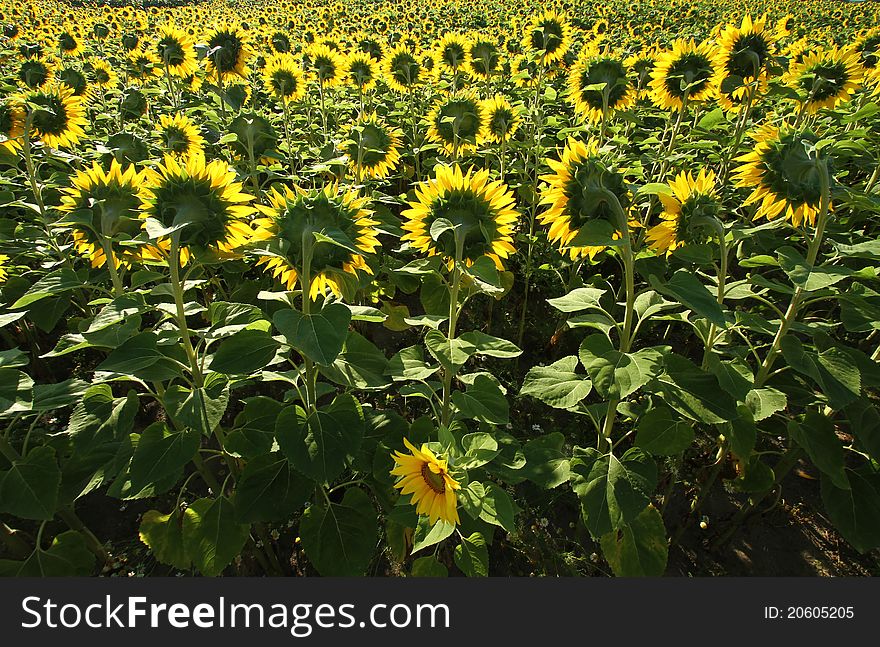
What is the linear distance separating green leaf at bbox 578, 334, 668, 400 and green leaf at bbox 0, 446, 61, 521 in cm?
178

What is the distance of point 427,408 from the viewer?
9.79 feet

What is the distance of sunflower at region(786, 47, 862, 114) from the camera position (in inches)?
127

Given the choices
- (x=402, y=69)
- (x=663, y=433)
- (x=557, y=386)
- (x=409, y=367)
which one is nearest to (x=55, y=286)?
(x=409, y=367)

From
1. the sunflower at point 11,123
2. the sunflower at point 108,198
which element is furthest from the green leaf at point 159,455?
the sunflower at point 11,123

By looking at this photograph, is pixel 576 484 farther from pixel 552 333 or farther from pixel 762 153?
pixel 552 333

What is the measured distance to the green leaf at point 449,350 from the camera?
62.7 inches

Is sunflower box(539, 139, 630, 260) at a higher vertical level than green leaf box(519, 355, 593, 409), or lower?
higher

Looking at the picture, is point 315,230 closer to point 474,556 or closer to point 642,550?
point 474,556

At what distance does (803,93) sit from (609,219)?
2.59m

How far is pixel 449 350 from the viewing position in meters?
1.65

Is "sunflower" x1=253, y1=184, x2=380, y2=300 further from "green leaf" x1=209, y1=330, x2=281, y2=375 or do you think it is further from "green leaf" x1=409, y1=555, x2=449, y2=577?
"green leaf" x1=409, y1=555, x2=449, y2=577

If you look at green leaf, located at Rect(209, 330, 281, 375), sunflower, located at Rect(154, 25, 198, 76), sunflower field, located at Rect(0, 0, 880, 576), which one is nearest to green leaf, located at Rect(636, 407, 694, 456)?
sunflower field, located at Rect(0, 0, 880, 576)

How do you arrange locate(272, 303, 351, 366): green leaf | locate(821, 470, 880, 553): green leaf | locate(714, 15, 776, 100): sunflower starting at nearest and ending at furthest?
locate(272, 303, 351, 366): green leaf → locate(821, 470, 880, 553): green leaf → locate(714, 15, 776, 100): sunflower

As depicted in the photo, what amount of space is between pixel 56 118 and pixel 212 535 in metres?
3.05
